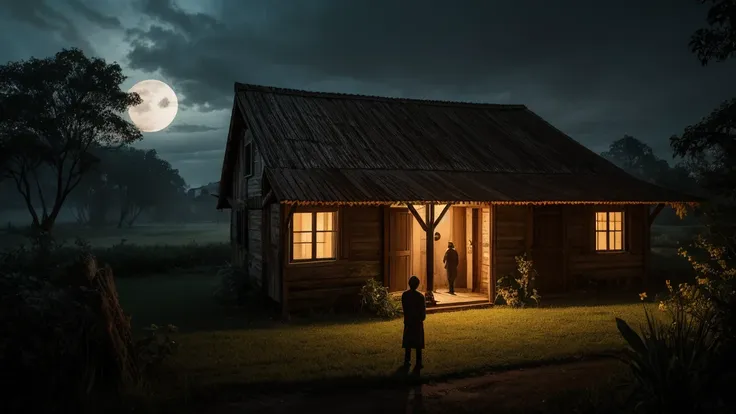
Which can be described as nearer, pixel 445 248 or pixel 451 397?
pixel 451 397

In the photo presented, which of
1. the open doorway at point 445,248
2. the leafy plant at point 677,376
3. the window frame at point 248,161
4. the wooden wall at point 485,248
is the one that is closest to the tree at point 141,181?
the window frame at point 248,161

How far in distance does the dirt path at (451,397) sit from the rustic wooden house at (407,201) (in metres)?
5.67

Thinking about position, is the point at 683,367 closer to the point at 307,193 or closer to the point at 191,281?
the point at 307,193

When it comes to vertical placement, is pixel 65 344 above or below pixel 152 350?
above

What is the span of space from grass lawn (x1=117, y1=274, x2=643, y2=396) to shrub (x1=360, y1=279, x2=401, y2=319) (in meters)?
0.63

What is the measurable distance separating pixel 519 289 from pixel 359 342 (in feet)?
21.0

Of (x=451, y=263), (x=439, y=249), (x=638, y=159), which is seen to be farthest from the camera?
(x=638, y=159)

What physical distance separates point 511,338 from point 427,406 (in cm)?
436

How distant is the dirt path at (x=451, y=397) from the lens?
6.83 m

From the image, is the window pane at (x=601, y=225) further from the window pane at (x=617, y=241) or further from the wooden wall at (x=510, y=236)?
the wooden wall at (x=510, y=236)

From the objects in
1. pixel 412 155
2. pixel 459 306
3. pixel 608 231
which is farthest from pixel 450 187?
pixel 608 231

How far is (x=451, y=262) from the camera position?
1559cm

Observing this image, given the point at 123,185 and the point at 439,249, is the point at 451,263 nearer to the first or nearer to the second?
the point at 439,249

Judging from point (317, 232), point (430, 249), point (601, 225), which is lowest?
point (430, 249)
